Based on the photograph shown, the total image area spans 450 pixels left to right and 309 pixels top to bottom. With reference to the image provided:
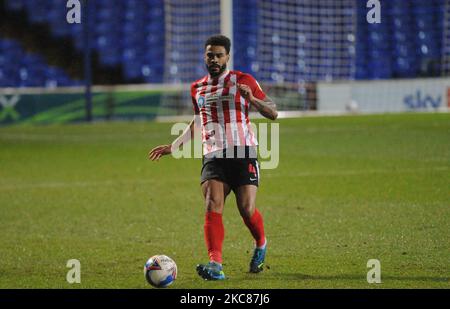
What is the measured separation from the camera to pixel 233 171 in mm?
7168

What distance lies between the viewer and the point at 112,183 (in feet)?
44.5

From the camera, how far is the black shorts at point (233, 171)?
23.5 feet

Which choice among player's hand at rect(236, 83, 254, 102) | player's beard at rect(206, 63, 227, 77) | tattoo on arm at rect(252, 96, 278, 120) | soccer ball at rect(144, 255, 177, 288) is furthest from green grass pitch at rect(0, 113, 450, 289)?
player's beard at rect(206, 63, 227, 77)

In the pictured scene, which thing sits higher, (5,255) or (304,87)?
(304,87)

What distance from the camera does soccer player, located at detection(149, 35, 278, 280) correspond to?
707 cm

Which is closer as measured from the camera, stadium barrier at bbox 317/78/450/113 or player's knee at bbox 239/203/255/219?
player's knee at bbox 239/203/255/219

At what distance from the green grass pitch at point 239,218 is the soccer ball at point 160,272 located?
10cm

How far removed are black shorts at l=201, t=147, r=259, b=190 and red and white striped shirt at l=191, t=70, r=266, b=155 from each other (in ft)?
0.38

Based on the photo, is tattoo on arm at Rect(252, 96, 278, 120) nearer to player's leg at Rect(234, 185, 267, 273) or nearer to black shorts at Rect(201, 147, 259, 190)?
black shorts at Rect(201, 147, 259, 190)

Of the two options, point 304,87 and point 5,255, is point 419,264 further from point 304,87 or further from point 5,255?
point 304,87

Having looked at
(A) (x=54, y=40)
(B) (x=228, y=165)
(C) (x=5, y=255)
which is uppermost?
(A) (x=54, y=40)

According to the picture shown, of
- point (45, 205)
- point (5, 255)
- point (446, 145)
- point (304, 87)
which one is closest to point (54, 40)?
point (304, 87)
